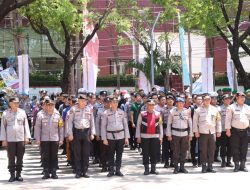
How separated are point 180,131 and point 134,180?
75.0 inches

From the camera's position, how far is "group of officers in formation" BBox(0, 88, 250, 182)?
40.0ft

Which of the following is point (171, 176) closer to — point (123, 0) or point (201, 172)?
point (201, 172)

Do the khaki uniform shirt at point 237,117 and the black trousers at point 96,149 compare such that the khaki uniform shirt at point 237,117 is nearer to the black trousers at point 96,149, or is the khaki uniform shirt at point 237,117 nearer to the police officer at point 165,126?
the police officer at point 165,126

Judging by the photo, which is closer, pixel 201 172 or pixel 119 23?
pixel 201 172

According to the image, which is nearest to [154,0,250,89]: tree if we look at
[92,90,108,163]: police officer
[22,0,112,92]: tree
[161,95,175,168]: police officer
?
[22,0,112,92]: tree

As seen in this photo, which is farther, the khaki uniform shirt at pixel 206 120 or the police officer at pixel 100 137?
the police officer at pixel 100 137

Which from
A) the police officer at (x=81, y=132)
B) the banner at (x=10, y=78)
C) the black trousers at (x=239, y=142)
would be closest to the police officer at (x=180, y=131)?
the black trousers at (x=239, y=142)

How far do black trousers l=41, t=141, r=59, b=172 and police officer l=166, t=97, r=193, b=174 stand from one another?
2.81 m

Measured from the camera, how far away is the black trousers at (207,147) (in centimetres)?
1281

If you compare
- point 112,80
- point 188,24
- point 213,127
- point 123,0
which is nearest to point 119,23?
point 123,0

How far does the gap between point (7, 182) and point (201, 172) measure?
4621 millimetres

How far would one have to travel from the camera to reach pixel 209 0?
20625mm

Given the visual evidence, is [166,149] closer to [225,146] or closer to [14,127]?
[225,146]

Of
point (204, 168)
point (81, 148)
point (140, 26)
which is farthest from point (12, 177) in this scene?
point (140, 26)
